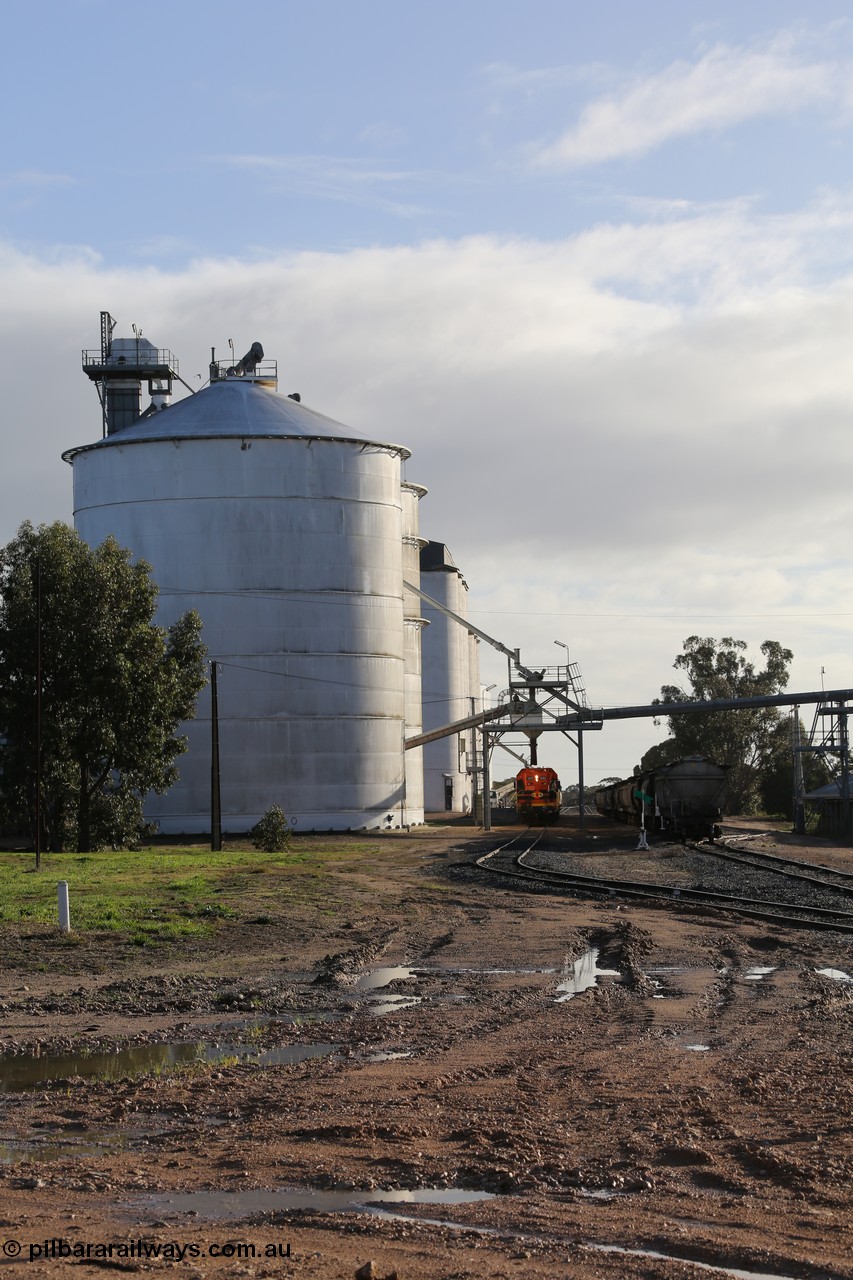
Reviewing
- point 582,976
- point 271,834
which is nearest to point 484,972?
point 582,976

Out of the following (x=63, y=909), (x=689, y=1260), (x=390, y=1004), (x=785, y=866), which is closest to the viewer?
(x=689, y=1260)

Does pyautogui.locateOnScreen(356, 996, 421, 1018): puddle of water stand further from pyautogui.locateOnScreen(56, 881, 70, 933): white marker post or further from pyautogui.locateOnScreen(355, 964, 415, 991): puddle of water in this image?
pyautogui.locateOnScreen(56, 881, 70, 933): white marker post

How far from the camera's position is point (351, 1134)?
28.9 ft

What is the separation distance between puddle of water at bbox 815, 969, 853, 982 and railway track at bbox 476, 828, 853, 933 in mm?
4374

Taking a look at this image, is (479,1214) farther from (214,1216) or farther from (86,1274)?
(86,1274)

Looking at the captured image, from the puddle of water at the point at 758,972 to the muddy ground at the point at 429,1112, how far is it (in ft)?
0.26

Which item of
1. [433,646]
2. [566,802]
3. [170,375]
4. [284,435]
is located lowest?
[566,802]

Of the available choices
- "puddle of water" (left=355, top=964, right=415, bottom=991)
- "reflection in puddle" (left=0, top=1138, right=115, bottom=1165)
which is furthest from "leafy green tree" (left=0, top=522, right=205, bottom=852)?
"reflection in puddle" (left=0, top=1138, right=115, bottom=1165)

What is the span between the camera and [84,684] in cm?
4581

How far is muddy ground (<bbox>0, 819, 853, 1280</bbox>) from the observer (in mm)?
6688

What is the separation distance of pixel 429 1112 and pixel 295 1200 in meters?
2.04

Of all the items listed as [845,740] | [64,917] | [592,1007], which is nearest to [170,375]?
[845,740]

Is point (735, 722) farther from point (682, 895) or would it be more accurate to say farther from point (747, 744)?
point (682, 895)

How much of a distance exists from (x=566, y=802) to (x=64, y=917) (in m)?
112
